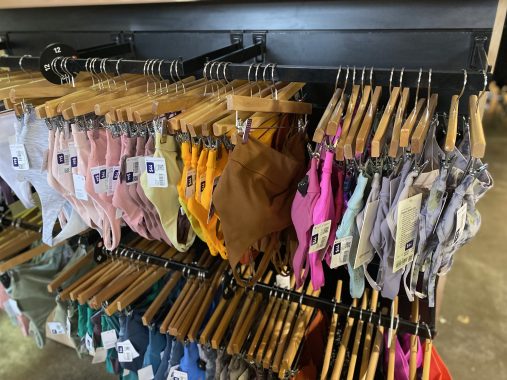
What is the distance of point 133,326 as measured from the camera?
1.57 metres

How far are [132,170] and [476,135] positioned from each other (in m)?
0.88

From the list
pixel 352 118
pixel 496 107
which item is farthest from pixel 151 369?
pixel 496 107

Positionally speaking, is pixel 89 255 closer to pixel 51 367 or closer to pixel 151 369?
pixel 151 369

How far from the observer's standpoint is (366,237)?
39.9 inches

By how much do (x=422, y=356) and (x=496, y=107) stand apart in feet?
17.5

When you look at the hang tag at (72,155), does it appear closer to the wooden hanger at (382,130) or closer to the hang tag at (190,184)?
the hang tag at (190,184)

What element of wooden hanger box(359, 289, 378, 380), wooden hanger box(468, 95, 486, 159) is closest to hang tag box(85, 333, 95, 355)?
wooden hanger box(359, 289, 378, 380)

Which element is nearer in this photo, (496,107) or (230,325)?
(230,325)

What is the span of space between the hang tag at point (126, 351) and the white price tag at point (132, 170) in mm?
724

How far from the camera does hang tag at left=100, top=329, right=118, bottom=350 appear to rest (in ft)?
5.30

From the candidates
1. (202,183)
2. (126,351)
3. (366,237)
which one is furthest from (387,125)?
(126,351)

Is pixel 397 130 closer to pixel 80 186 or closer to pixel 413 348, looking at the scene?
pixel 413 348

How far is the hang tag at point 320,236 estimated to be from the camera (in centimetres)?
101

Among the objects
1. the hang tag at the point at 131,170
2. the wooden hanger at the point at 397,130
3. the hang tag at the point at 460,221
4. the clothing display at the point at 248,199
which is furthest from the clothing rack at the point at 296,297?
the wooden hanger at the point at 397,130
